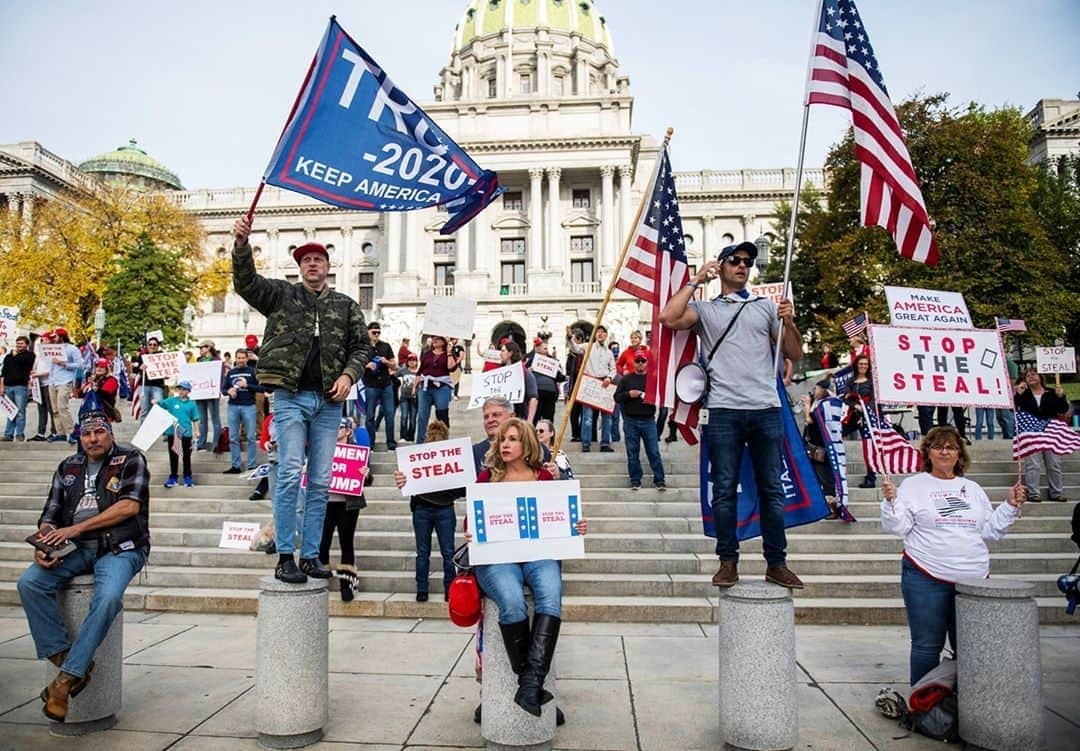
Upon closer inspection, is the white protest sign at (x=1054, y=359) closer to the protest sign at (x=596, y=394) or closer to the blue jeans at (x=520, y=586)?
the protest sign at (x=596, y=394)

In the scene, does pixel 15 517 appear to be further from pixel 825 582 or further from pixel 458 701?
pixel 825 582

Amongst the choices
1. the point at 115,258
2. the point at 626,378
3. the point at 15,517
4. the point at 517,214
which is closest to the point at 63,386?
the point at 15,517

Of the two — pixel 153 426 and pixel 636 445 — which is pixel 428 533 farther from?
pixel 153 426

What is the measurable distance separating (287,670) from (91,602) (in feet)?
4.53

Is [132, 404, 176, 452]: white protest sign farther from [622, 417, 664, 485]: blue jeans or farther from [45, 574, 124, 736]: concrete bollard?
[622, 417, 664, 485]: blue jeans

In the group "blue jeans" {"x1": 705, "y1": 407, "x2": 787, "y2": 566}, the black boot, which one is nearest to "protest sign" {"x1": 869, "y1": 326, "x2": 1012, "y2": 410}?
"blue jeans" {"x1": 705, "y1": 407, "x2": 787, "y2": 566}

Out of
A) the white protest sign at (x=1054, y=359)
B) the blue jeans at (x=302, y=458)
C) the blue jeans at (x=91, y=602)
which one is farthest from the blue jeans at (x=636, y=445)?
the white protest sign at (x=1054, y=359)

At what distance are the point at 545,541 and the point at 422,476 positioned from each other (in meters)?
2.68

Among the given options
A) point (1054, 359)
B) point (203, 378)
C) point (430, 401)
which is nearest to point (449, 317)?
point (430, 401)

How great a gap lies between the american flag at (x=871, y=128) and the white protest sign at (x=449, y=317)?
8.36 metres

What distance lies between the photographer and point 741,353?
5.00m

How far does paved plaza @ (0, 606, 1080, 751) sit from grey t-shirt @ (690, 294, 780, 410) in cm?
196

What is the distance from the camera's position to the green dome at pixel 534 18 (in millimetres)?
69375

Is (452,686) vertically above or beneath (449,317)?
beneath
